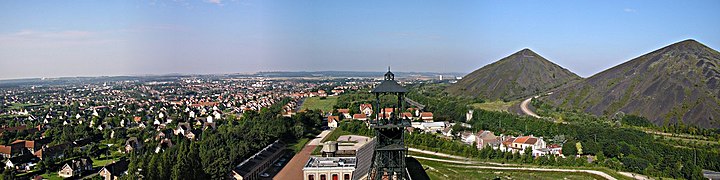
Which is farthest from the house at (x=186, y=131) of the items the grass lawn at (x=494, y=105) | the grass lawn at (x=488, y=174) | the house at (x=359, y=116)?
the grass lawn at (x=494, y=105)

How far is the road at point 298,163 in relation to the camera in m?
30.9

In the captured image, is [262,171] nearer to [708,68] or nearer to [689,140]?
[689,140]

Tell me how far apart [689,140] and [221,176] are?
3713 centimetres

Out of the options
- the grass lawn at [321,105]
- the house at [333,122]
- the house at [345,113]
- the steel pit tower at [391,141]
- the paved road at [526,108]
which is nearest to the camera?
the steel pit tower at [391,141]

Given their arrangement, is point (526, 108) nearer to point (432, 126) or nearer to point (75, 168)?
point (432, 126)

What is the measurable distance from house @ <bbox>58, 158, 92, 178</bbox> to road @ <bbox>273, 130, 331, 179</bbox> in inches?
491

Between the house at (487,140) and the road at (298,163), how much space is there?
44.0 feet

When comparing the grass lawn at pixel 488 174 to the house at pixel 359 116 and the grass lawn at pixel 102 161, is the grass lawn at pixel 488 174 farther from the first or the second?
the house at pixel 359 116

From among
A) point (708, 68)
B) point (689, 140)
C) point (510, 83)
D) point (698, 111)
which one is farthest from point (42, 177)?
point (510, 83)

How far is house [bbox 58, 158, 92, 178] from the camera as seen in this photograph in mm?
31547

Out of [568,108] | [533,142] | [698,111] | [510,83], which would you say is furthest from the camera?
[510,83]

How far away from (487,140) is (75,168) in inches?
1157

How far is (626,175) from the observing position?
102 ft

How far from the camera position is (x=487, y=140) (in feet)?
136
